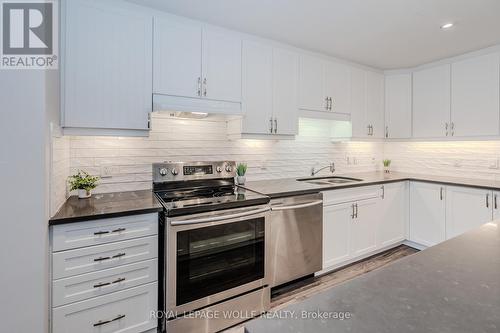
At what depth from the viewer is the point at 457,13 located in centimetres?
213

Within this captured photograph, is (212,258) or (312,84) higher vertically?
(312,84)

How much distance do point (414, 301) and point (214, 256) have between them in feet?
4.78

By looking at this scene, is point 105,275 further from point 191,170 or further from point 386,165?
point 386,165

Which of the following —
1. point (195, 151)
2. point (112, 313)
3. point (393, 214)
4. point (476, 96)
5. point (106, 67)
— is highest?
point (476, 96)

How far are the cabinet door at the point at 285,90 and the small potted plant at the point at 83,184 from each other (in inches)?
69.6

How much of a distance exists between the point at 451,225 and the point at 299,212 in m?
1.97

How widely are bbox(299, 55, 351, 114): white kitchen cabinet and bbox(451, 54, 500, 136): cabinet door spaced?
128cm

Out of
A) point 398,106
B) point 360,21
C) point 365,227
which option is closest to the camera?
point 360,21

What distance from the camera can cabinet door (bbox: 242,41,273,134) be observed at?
8.20ft

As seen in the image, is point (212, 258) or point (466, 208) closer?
point (212, 258)

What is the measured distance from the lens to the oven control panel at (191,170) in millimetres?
2332

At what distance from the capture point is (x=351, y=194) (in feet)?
9.06

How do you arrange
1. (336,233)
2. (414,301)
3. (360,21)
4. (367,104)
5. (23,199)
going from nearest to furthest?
(414,301), (23,199), (360,21), (336,233), (367,104)

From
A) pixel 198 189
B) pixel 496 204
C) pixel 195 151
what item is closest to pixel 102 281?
pixel 198 189
